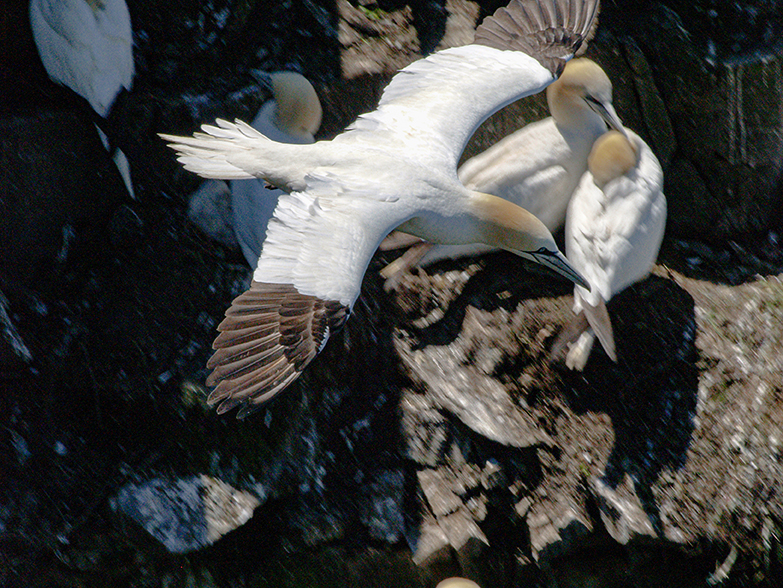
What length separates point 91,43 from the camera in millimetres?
4684

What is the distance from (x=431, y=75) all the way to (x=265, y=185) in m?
1.15

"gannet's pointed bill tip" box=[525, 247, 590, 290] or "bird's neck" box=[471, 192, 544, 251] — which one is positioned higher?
"bird's neck" box=[471, 192, 544, 251]

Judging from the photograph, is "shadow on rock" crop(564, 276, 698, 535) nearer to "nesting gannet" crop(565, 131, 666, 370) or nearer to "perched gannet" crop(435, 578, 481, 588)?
"nesting gannet" crop(565, 131, 666, 370)

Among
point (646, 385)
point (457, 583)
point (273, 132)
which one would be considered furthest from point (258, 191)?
point (646, 385)

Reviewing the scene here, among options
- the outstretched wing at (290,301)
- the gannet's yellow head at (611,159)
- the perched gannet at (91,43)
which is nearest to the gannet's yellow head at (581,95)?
the gannet's yellow head at (611,159)

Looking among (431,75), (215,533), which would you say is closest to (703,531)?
(215,533)

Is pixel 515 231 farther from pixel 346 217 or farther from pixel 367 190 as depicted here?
pixel 346 217

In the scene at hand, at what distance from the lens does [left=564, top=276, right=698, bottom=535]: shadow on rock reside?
4.15m

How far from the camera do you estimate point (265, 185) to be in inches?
168

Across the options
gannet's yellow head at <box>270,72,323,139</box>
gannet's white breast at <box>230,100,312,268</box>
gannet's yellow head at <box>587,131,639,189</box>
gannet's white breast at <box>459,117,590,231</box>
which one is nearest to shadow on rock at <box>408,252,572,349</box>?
gannet's white breast at <box>459,117,590,231</box>

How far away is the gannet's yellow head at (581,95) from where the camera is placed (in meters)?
4.67

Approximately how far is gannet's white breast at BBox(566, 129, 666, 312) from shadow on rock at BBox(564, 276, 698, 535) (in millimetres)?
229

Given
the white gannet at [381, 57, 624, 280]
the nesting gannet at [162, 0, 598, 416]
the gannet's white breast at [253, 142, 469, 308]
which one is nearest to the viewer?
the nesting gannet at [162, 0, 598, 416]

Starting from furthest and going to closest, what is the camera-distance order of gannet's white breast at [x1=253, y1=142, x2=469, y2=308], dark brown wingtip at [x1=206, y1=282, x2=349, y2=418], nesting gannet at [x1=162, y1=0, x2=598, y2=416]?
gannet's white breast at [x1=253, y1=142, x2=469, y2=308], nesting gannet at [x1=162, y1=0, x2=598, y2=416], dark brown wingtip at [x1=206, y1=282, x2=349, y2=418]
